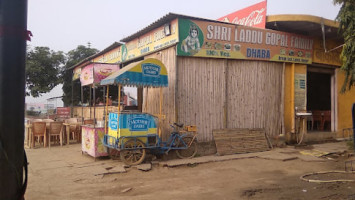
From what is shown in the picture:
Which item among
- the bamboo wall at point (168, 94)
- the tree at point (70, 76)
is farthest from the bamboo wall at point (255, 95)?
the tree at point (70, 76)

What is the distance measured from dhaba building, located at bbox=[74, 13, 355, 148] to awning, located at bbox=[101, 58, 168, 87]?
936 mm

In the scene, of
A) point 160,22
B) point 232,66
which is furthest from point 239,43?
point 160,22

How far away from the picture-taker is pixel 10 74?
1946 mm

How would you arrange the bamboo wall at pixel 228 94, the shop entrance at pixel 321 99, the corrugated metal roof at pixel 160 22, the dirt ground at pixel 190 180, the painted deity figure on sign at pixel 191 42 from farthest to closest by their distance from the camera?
1. the shop entrance at pixel 321 99
2. the bamboo wall at pixel 228 94
3. the painted deity figure on sign at pixel 191 42
4. the corrugated metal roof at pixel 160 22
5. the dirt ground at pixel 190 180

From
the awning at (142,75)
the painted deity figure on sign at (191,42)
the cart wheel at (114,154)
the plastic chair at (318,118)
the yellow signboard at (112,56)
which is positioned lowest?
the cart wheel at (114,154)

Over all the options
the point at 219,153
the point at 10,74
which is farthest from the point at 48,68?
the point at 10,74

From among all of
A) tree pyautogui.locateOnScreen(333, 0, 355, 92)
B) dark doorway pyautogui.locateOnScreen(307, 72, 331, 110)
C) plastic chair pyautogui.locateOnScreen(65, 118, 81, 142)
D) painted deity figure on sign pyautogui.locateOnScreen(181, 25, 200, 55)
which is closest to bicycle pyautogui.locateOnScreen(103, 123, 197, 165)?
painted deity figure on sign pyautogui.locateOnScreen(181, 25, 200, 55)

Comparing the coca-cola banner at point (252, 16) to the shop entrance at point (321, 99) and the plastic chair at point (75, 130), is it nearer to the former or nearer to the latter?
the shop entrance at point (321, 99)

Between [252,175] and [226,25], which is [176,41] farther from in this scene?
[252,175]

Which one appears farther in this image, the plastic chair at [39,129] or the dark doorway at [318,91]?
the dark doorway at [318,91]

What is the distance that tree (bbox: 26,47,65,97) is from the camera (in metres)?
21.1

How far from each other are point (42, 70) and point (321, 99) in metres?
19.0

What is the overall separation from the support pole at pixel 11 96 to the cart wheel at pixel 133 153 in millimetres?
5822

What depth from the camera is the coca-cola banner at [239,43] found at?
29.8 ft
